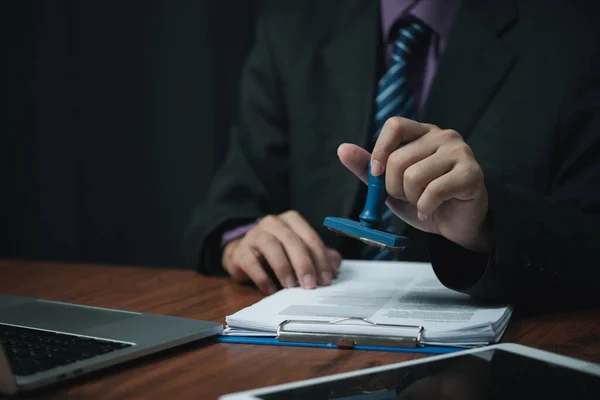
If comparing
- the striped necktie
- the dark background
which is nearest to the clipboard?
the striped necktie

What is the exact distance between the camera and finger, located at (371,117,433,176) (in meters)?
0.85

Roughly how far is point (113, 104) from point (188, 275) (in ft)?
4.17

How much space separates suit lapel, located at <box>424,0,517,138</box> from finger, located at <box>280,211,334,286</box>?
366mm

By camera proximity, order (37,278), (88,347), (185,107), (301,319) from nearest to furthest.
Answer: (88,347) < (301,319) < (37,278) < (185,107)

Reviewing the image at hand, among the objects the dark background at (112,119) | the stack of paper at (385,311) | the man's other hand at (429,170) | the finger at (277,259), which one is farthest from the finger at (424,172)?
the dark background at (112,119)

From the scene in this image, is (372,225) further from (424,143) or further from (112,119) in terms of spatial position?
(112,119)

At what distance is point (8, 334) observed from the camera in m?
0.75

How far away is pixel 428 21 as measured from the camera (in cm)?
137

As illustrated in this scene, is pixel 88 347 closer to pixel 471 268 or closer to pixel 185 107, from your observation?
pixel 471 268

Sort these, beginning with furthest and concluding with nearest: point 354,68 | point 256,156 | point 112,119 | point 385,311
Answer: point 112,119
point 256,156
point 354,68
point 385,311

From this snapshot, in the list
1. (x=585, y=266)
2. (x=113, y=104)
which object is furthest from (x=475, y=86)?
(x=113, y=104)

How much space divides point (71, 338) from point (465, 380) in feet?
1.24

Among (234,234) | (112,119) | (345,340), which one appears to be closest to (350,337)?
(345,340)

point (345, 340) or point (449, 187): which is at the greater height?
point (449, 187)
